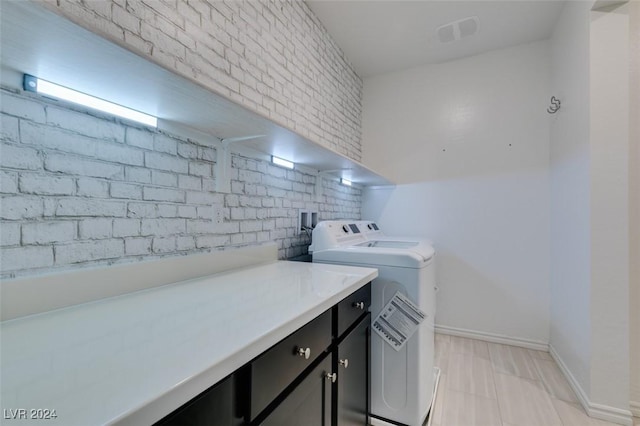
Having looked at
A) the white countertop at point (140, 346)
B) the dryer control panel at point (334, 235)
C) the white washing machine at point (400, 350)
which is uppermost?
the dryer control panel at point (334, 235)

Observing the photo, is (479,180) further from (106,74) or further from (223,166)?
(106,74)

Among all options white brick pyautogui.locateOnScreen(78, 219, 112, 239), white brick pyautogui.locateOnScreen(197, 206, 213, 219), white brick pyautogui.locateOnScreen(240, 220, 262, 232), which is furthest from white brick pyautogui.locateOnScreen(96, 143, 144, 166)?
white brick pyautogui.locateOnScreen(240, 220, 262, 232)

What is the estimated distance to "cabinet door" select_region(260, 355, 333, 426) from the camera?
73cm

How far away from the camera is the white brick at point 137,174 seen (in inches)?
38.0

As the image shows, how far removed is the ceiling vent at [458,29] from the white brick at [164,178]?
7.88ft

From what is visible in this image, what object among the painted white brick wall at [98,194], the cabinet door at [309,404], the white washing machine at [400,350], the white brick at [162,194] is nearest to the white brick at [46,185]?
the painted white brick wall at [98,194]

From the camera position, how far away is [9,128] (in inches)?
28.1

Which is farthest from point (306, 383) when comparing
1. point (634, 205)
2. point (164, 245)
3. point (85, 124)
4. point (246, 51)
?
point (634, 205)

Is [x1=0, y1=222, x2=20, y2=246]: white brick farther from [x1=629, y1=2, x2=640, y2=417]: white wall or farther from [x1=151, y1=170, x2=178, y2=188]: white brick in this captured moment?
[x1=629, y1=2, x2=640, y2=417]: white wall

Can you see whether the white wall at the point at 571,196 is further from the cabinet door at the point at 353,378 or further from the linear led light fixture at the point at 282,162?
the linear led light fixture at the point at 282,162

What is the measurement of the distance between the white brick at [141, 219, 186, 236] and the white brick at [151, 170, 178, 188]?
0.14 meters

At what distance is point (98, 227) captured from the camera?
879mm

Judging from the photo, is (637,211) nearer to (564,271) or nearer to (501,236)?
(564,271)

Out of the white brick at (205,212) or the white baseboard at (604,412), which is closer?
the white brick at (205,212)
